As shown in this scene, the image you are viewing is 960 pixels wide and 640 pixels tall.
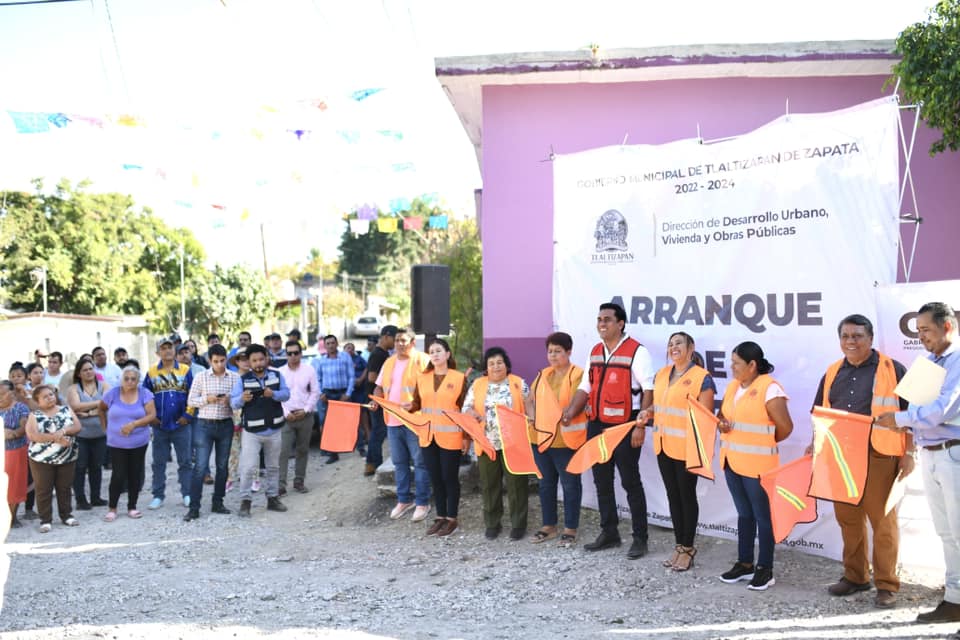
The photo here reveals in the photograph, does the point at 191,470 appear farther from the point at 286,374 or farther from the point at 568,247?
the point at 568,247

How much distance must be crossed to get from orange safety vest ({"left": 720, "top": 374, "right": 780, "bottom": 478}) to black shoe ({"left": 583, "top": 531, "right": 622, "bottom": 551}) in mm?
1437

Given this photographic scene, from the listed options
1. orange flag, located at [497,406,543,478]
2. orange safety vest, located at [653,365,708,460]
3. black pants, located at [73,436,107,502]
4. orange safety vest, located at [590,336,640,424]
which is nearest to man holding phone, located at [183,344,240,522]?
black pants, located at [73,436,107,502]

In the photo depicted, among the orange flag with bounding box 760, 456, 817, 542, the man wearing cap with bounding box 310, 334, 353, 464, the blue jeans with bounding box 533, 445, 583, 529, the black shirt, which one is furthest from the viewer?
the man wearing cap with bounding box 310, 334, 353, 464

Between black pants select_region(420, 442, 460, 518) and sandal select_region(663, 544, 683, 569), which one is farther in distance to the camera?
black pants select_region(420, 442, 460, 518)

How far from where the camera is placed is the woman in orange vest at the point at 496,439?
24.2 feet

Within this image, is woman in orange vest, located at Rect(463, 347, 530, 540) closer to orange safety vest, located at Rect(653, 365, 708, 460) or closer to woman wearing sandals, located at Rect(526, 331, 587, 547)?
woman wearing sandals, located at Rect(526, 331, 587, 547)

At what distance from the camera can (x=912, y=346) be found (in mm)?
5391

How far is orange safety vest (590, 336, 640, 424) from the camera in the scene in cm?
660

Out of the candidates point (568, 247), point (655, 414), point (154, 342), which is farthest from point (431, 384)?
point (154, 342)

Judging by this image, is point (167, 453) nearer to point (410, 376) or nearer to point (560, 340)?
point (410, 376)

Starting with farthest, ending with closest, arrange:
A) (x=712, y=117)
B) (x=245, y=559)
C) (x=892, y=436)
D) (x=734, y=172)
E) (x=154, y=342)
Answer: (x=154, y=342) < (x=712, y=117) < (x=245, y=559) < (x=734, y=172) < (x=892, y=436)

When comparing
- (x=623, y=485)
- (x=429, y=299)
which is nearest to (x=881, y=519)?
(x=623, y=485)

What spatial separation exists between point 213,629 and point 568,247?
440cm

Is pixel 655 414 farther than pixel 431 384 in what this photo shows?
No
